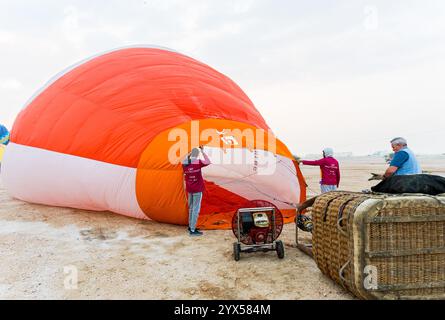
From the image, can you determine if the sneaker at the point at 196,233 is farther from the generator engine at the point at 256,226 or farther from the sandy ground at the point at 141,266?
the generator engine at the point at 256,226

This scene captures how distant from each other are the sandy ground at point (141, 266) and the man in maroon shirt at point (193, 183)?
26 centimetres

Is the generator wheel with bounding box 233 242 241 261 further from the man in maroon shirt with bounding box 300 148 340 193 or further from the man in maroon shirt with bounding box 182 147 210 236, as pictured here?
the man in maroon shirt with bounding box 300 148 340 193

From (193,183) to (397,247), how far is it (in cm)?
325

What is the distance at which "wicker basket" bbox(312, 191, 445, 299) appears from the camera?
2.86 metres

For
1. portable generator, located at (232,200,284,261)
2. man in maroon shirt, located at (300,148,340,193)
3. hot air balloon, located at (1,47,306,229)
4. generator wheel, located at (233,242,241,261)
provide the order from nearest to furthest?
generator wheel, located at (233,242,241,261) < portable generator, located at (232,200,284,261) < hot air balloon, located at (1,47,306,229) < man in maroon shirt, located at (300,148,340,193)

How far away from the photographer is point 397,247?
9.51 feet

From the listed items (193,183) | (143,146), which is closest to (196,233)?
(193,183)

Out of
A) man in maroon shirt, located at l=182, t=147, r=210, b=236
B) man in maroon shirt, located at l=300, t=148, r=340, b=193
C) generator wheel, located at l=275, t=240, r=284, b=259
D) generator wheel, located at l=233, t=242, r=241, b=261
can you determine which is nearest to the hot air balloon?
man in maroon shirt, located at l=182, t=147, r=210, b=236

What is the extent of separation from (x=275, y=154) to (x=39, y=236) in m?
4.24

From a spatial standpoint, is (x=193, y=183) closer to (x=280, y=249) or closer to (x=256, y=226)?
(x=256, y=226)

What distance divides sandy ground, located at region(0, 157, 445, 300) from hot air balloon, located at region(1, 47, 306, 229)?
760mm

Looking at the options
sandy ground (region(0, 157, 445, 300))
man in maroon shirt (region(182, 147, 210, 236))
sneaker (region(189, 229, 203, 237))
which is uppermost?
man in maroon shirt (region(182, 147, 210, 236))

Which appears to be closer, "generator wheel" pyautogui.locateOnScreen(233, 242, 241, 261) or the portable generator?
"generator wheel" pyautogui.locateOnScreen(233, 242, 241, 261)
